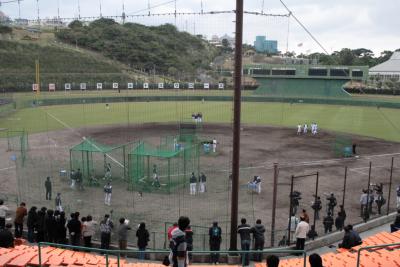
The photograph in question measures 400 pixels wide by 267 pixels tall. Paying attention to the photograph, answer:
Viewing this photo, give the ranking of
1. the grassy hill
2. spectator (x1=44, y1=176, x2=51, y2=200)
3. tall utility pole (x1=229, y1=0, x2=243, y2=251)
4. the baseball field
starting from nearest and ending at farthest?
tall utility pole (x1=229, y1=0, x2=243, y2=251) < the baseball field < spectator (x1=44, y1=176, x2=51, y2=200) < the grassy hill

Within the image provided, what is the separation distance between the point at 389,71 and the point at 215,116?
80346mm

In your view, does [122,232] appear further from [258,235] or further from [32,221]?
[258,235]

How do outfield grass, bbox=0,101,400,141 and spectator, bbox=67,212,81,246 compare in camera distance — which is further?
outfield grass, bbox=0,101,400,141

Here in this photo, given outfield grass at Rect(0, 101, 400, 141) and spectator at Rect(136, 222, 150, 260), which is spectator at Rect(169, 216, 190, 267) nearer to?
spectator at Rect(136, 222, 150, 260)

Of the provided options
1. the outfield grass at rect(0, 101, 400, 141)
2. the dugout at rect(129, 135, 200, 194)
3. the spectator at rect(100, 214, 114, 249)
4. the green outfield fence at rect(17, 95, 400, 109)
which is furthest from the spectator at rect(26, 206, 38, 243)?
the green outfield fence at rect(17, 95, 400, 109)

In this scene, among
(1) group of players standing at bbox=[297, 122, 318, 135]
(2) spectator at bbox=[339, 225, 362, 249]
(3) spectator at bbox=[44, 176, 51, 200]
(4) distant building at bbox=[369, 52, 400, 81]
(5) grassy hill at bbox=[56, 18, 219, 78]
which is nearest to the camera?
(2) spectator at bbox=[339, 225, 362, 249]

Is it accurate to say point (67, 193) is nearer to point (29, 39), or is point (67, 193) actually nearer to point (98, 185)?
point (98, 185)

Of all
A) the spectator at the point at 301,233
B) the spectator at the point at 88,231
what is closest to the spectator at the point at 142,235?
the spectator at the point at 88,231

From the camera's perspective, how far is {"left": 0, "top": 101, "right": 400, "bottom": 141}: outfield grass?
4619cm

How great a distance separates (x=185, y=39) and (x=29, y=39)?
4543cm

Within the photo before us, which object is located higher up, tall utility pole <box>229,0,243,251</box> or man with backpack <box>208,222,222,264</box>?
tall utility pole <box>229,0,243,251</box>

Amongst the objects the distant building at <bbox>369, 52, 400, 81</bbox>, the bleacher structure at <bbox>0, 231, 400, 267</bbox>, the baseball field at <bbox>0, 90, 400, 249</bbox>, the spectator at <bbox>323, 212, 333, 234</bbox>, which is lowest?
the baseball field at <bbox>0, 90, 400, 249</bbox>

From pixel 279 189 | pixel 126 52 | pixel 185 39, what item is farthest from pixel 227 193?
pixel 126 52

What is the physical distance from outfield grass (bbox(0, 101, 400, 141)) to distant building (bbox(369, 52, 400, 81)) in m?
53.0
